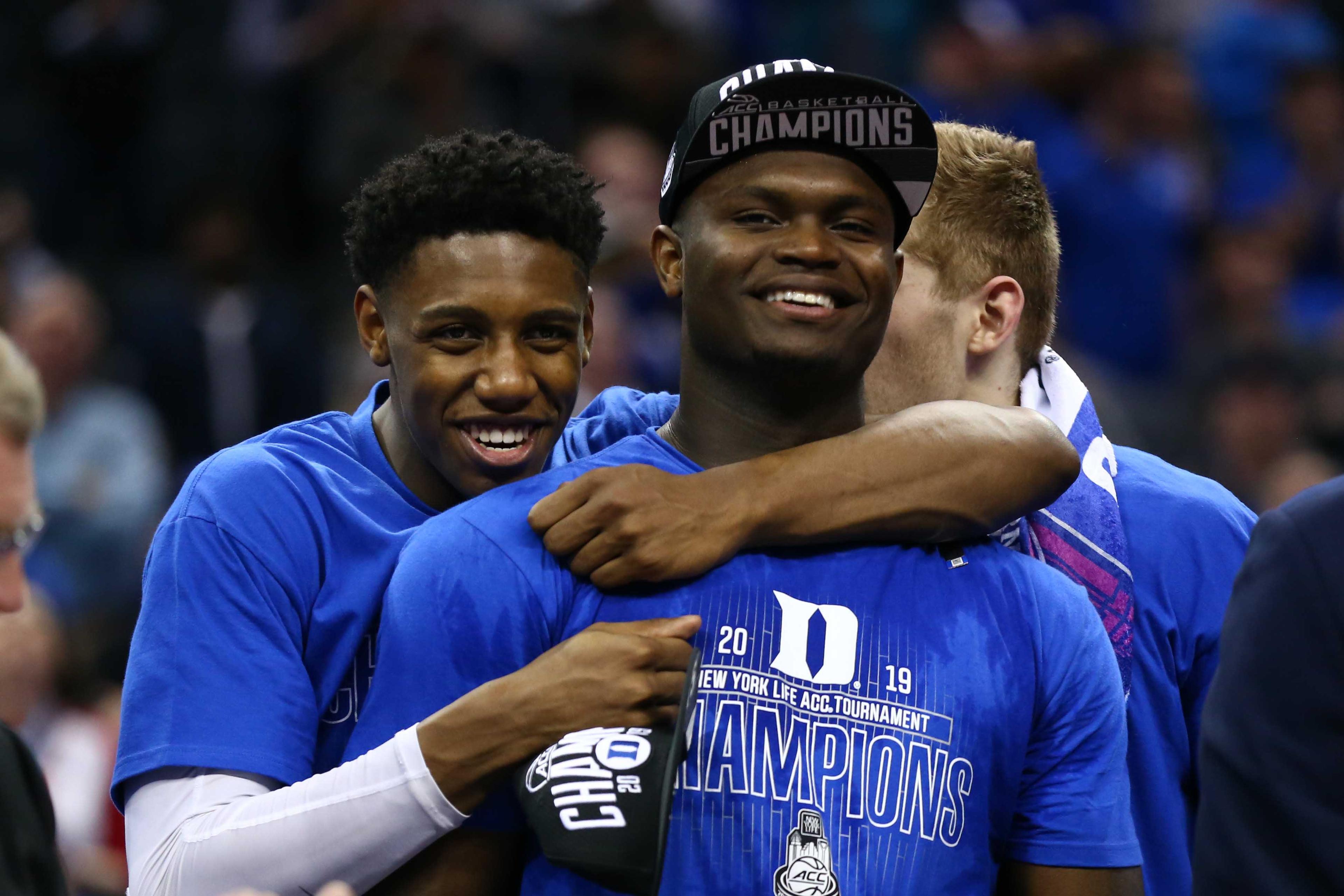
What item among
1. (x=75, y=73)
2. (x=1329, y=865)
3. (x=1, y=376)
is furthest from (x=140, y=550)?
(x=1329, y=865)

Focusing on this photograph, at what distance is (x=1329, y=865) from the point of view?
1866 mm

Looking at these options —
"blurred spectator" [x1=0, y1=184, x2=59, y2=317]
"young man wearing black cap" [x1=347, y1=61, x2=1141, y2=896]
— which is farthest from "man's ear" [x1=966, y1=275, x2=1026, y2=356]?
"blurred spectator" [x1=0, y1=184, x2=59, y2=317]

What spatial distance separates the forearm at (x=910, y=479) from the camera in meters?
2.57

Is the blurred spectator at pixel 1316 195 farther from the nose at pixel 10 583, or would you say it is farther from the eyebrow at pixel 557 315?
the nose at pixel 10 583

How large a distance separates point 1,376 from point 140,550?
164 inches

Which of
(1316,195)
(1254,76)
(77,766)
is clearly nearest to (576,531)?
(77,766)

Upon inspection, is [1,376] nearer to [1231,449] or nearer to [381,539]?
[381,539]

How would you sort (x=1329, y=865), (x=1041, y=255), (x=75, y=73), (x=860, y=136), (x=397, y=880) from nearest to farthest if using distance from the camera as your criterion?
(x=1329, y=865), (x=397, y=880), (x=860, y=136), (x=1041, y=255), (x=75, y=73)

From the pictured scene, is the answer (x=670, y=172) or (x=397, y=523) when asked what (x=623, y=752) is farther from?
(x=670, y=172)

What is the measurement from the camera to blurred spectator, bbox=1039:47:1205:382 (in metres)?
8.21

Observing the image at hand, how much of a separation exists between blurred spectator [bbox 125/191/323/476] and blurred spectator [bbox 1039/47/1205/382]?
3.42m

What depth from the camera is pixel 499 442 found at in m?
2.98

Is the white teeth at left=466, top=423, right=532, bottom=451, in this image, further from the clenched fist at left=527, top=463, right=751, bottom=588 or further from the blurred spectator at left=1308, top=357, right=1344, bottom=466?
the blurred spectator at left=1308, top=357, right=1344, bottom=466

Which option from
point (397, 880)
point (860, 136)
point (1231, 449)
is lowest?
point (397, 880)
